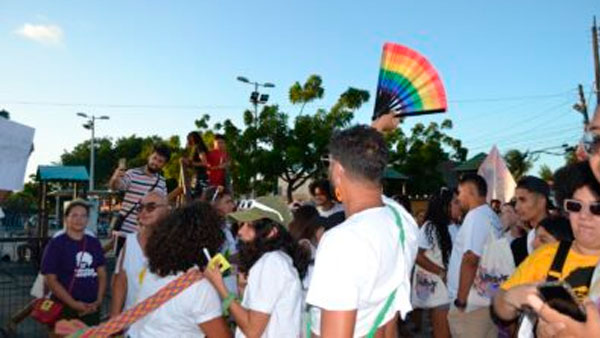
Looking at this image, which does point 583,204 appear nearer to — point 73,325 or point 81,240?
point 73,325

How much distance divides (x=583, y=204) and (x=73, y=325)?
9.28ft

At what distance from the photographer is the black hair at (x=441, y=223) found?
20.6 feet

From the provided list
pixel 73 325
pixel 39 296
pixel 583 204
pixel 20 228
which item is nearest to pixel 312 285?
pixel 583 204

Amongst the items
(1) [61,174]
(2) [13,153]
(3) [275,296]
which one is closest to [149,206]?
(2) [13,153]

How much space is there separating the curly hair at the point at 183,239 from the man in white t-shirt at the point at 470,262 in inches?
101

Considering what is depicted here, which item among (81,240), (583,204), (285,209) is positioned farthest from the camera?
(81,240)

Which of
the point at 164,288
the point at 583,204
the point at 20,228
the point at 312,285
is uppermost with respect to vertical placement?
the point at 583,204

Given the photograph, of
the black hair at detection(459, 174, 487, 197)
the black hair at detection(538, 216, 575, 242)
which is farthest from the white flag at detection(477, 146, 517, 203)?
the black hair at detection(538, 216, 575, 242)

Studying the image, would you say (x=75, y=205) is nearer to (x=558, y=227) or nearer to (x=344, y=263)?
(x=344, y=263)

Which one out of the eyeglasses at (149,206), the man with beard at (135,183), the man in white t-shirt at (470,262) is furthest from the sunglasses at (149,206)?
the man in white t-shirt at (470,262)

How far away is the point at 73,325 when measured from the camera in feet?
10.6

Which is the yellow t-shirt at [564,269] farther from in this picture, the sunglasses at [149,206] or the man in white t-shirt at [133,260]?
the sunglasses at [149,206]

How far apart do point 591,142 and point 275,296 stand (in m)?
1.85

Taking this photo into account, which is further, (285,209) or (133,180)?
(133,180)
